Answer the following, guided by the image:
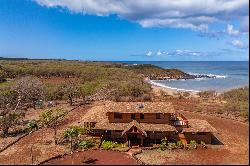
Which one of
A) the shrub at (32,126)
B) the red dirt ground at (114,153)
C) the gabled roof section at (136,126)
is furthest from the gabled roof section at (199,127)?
the shrub at (32,126)

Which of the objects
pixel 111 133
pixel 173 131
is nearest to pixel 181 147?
pixel 173 131

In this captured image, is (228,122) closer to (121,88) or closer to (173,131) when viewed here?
(173,131)

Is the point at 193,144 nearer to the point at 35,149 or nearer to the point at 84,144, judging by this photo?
the point at 84,144

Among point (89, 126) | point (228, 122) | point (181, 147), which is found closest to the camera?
point (181, 147)

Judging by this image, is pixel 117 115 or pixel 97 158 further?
pixel 117 115

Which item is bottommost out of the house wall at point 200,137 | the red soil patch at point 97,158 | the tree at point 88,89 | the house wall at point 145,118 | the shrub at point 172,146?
the red soil patch at point 97,158

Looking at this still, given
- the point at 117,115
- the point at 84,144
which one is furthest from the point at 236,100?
the point at 84,144

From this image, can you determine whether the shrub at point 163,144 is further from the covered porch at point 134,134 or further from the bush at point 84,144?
the bush at point 84,144
